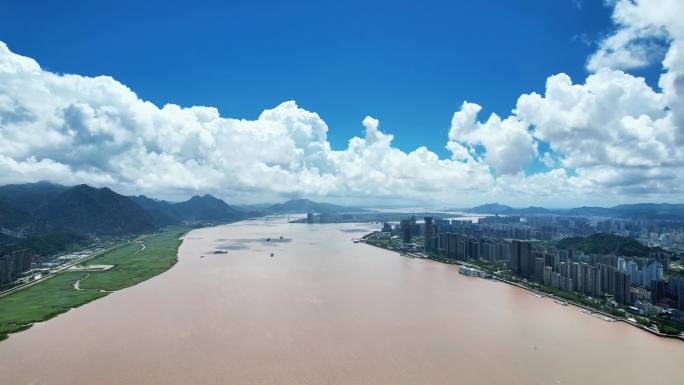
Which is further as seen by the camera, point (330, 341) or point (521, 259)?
point (521, 259)

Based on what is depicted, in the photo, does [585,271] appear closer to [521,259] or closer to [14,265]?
[521,259]

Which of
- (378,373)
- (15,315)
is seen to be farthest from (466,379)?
(15,315)

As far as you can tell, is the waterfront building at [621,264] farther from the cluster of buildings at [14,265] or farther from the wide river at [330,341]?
the cluster of buildings at [14,265]

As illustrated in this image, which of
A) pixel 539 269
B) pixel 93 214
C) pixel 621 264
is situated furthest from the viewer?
pixel 93 214

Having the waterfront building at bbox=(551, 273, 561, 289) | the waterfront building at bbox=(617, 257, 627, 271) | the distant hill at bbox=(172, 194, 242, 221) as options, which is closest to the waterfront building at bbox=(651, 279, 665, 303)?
the waterfront building at bbox=(551, 273, 561, 289)

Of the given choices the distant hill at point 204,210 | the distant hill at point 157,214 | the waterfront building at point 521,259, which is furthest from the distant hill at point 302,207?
the waterfront building at point 521,259

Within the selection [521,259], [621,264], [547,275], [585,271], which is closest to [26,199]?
[521,259]
